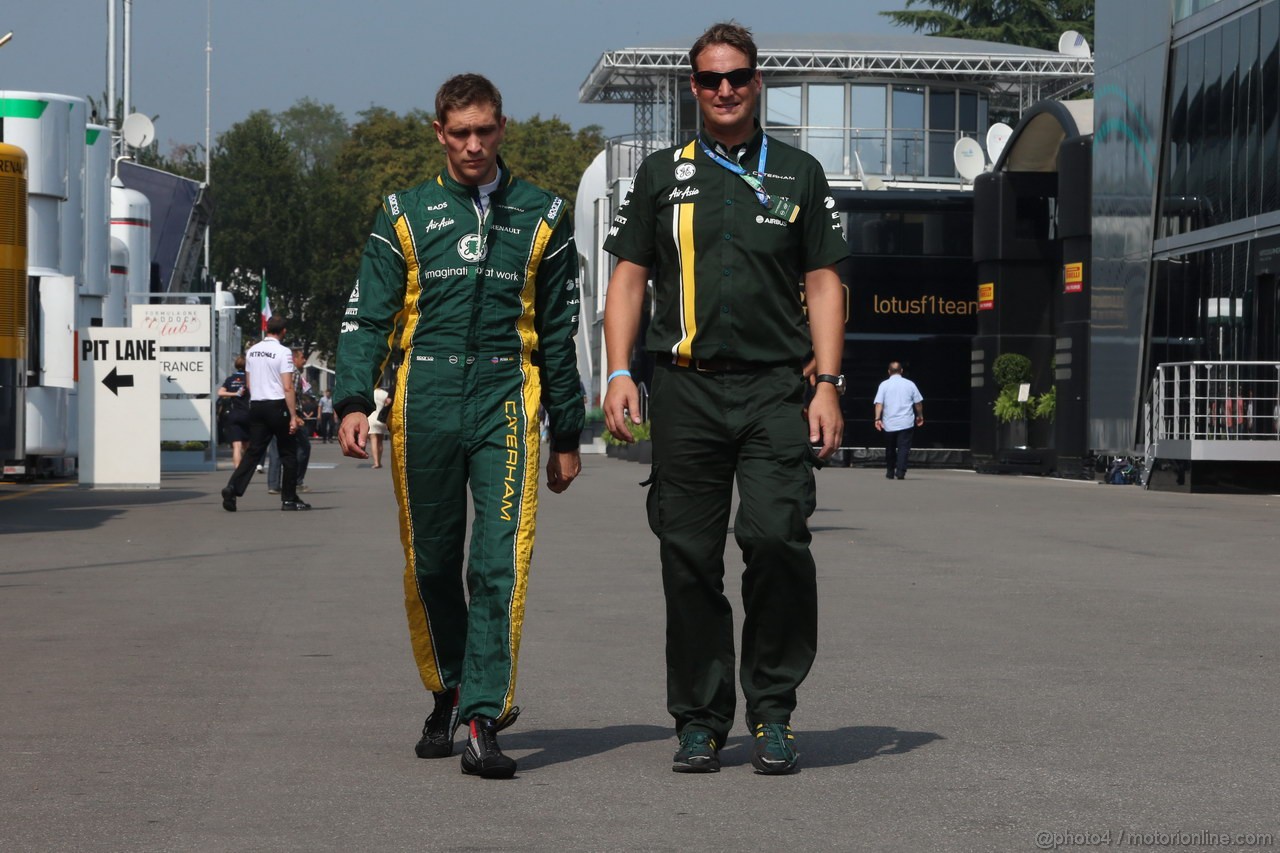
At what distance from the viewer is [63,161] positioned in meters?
24.5

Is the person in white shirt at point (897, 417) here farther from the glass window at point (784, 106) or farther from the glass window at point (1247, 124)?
A: the glass window at point (784, 106)

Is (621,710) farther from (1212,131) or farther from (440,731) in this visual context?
(1212,131)

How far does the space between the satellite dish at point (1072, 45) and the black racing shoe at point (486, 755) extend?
44.5 metres

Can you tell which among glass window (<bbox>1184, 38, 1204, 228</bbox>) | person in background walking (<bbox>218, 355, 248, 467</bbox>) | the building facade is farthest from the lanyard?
the building facade

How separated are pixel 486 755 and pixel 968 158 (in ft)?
130

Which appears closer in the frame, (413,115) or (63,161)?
(63,161)

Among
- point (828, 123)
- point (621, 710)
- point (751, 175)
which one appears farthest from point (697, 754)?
point (828, 123)

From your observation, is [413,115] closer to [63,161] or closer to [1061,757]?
[63,161]

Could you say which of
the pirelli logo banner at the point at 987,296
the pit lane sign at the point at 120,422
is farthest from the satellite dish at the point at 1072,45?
the pit lane sign at the point at 120,422

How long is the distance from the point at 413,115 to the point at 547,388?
277ft

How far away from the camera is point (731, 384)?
241 inches

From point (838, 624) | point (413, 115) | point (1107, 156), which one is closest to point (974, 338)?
point (1107, 156)

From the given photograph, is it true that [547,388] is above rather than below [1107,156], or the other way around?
below

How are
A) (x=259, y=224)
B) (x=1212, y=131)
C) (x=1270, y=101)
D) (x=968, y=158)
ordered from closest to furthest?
(x=1270, y=101)
(x=1212, y=131)
(x=968, y=158)
(x=259, y=224)
